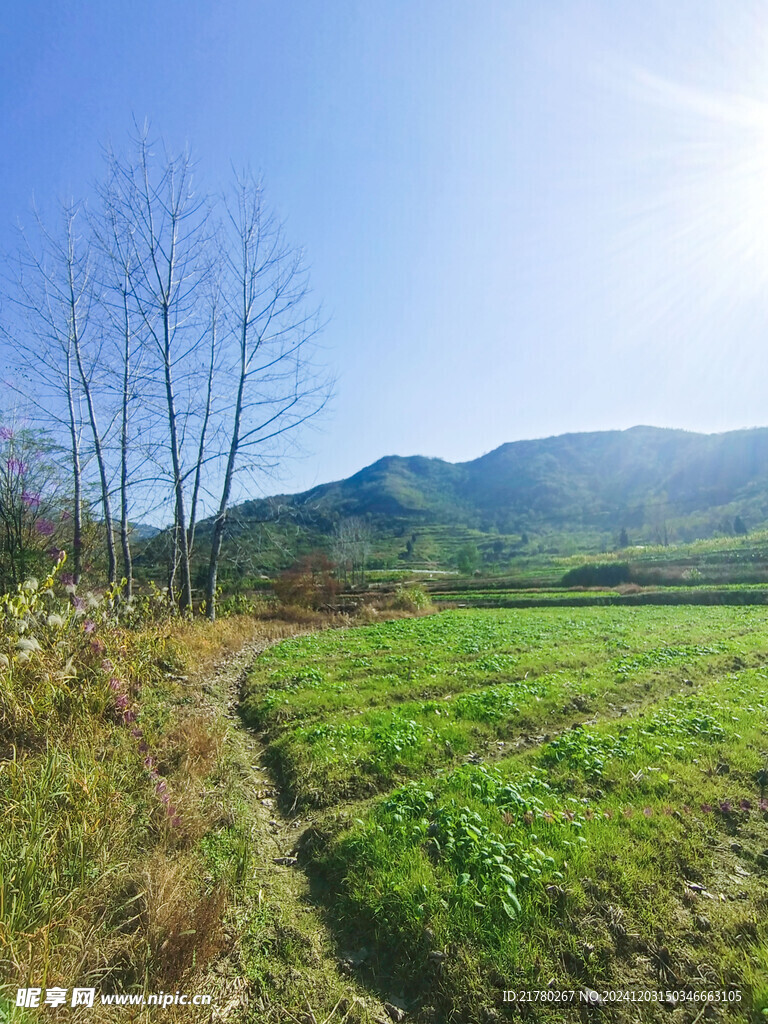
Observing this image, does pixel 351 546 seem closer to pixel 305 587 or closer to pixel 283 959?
pixel 305 587

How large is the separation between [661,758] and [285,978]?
520cm

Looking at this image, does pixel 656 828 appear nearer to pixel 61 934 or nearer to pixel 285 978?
pixel 285 978

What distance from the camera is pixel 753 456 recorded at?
160m

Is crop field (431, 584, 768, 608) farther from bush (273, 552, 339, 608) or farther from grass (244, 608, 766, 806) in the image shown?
grass (244, 608, 766, 806)

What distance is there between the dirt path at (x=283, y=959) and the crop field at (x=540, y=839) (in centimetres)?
17

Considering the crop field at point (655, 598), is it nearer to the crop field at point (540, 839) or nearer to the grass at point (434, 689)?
the grass at point (434, 689)

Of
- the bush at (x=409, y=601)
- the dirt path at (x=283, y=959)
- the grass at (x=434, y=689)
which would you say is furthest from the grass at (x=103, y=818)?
the bush at (x=409, y=601)

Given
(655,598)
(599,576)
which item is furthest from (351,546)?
(655,598)

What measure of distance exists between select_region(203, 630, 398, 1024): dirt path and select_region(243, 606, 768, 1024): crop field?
17 centimetres

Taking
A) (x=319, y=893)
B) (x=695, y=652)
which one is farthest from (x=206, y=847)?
(x=695, y=652)

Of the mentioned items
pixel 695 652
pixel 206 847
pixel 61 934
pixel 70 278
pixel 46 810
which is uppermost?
pixel 70 278

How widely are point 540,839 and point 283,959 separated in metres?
2.53

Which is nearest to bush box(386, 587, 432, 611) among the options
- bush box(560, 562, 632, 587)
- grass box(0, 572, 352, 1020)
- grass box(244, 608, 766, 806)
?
grass box(244, 608, 766, 806)

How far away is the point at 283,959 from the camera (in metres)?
3.60
